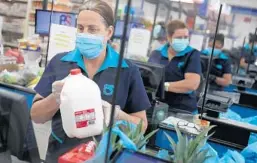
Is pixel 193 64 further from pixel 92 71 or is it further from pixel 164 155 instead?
pixel 164 155

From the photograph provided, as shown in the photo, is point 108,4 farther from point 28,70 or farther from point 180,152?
point 28,70

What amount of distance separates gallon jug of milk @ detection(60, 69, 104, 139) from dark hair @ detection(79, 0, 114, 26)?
0.45m

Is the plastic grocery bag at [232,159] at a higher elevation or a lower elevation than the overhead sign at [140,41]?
lower

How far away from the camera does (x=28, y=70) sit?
283cm

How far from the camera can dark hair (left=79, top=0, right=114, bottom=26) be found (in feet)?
4.68

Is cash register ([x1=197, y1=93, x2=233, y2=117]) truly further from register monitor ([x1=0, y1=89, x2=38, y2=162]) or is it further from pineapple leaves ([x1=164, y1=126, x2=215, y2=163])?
register monitor ([x1=0, y1=89, x2=38, y2=162])

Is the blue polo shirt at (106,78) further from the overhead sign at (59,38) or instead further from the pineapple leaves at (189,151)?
the overhead sign at (59,38)

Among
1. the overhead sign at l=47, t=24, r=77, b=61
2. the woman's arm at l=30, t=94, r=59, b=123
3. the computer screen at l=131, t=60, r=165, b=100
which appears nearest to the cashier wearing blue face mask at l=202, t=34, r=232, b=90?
the computer screen at l=131, t=60, r=165, b=100

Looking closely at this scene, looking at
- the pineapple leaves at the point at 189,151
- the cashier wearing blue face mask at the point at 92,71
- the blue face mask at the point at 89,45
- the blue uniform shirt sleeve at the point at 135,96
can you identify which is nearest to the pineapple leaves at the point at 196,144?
the pineapple leaves at the point at 189,151

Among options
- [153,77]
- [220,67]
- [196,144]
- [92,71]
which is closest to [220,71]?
[220,67]

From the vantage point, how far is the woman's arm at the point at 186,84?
303 cm

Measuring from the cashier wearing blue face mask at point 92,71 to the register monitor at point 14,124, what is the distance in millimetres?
232

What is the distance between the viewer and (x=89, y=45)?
150 centimetres

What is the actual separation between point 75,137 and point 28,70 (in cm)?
186
